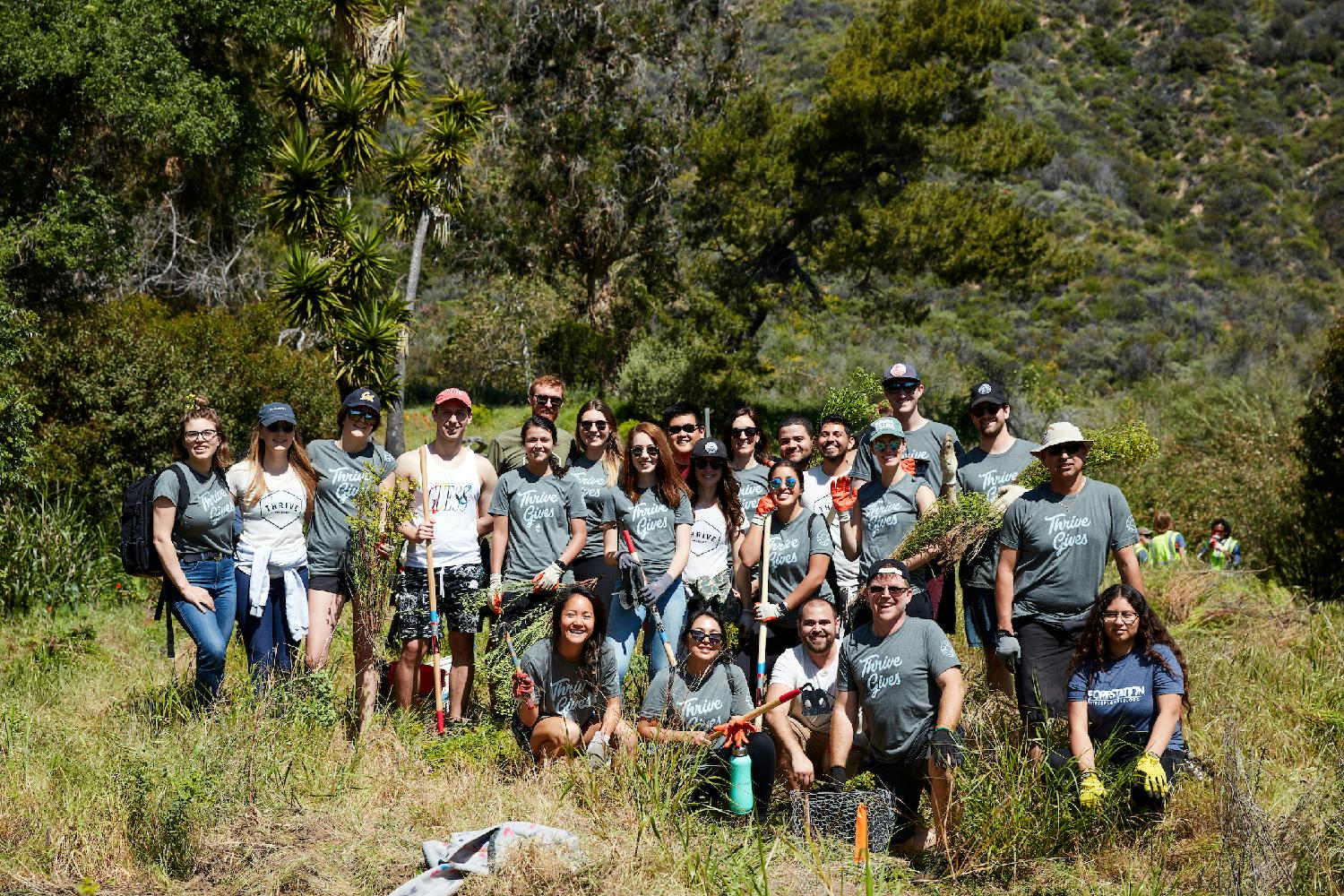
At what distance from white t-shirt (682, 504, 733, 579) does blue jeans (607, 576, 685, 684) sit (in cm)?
15

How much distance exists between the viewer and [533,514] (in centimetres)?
663

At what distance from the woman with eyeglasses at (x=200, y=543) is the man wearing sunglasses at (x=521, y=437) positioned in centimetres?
160

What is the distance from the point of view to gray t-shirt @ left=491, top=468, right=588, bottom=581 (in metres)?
6.62

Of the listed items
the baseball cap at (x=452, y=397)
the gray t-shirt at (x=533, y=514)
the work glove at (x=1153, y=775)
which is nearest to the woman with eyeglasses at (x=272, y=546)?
the baseball cap at (x=452, y=397)

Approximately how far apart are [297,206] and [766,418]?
1022 centimetres

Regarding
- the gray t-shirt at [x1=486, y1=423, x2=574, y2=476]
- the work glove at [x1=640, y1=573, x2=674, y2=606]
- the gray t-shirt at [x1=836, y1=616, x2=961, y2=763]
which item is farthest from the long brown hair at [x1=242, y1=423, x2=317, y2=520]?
the gray t-shirt at [x1=836, y1=616, x2=961, y2=763]

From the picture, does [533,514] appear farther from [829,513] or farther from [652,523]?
[829,513]

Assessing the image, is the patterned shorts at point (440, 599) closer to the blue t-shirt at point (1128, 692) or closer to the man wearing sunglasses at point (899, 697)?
the man wearing sunglasses at point (899, 697)

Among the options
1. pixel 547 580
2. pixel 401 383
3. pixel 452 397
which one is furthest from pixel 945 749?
pixel 401 383

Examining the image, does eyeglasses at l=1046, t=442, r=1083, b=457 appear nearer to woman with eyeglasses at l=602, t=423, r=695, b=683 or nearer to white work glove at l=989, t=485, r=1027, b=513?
white work glove at l=989, t=485, r=1027, b=513

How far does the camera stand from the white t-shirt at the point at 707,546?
21.7ft

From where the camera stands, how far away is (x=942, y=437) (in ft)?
21.5

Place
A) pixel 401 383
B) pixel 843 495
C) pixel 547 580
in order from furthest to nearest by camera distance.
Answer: pixel 401 383
pixel 547 580
pixel 843 495

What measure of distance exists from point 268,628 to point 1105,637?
451cm
